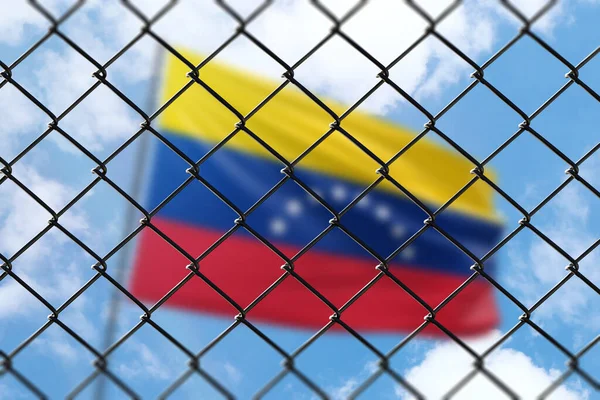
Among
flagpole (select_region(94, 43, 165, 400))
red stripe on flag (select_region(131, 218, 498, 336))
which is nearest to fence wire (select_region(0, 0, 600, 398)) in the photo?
flagpole (select_region(94, 43, 165, 400))

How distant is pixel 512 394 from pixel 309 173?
3335mm

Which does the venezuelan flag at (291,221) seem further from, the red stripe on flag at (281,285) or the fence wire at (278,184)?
the fence wire at (278,184)

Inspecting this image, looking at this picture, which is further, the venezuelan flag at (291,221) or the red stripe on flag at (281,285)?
the venezuelan flag at (291,221)

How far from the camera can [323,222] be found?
468 cm

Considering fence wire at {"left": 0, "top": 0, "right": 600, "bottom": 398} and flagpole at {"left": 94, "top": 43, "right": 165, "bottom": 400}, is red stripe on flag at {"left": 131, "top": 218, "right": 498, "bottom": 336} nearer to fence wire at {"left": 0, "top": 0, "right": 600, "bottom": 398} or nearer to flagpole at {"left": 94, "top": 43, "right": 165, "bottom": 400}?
flagpole at {"left": 94, "top": 43, "right": 165, "bottom": 400}

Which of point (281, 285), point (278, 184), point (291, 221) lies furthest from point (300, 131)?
point (278, 184)

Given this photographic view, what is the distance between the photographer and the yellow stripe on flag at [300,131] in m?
4.66

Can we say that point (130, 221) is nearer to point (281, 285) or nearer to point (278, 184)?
point (281, 285)

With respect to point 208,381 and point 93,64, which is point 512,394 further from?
point 93,64

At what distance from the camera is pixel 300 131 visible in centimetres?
471

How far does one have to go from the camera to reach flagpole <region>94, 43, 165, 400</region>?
3.66 metres

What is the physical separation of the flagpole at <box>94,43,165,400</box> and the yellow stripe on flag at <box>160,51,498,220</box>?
0.25 ft

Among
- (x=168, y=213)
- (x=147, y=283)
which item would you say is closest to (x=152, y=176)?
(x=168, y=213)

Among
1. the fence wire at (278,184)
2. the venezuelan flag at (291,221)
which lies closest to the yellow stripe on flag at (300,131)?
the venezuelan flag at (291,221)
